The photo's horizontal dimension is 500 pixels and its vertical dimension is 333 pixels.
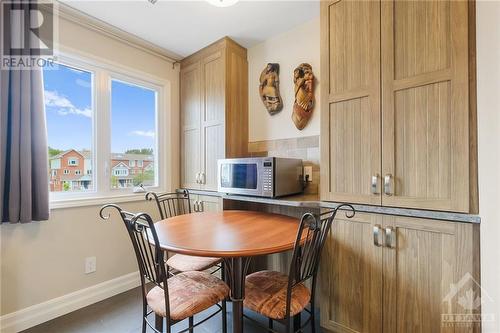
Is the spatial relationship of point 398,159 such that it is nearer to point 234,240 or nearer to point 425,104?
point 425,104

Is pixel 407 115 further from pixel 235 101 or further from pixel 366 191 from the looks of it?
pixel 235 101

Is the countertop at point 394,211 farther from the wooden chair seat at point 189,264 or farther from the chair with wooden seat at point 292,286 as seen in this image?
the wooden chair seat at point 189,264

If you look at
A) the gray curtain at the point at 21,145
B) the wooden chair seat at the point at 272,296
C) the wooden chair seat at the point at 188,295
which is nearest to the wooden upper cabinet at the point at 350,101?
the wooden chair seat at the point at 272,296

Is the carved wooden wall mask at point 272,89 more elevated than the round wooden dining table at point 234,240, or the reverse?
the carved wooden wall mask at point 272,89

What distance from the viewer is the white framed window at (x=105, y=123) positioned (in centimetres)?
207

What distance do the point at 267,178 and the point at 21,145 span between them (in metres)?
1.78

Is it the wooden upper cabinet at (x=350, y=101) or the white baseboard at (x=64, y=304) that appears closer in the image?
the wooden upper cabinet at (x=350, y=101)

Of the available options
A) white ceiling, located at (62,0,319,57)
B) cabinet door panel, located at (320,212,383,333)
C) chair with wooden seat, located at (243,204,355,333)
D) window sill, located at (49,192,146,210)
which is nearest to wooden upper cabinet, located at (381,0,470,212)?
cabinet door panel, located at (320,212,383,333)

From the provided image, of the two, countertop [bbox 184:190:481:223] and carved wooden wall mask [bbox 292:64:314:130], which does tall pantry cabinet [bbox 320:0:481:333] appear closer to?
countertop [bbox 184:190:481:223]

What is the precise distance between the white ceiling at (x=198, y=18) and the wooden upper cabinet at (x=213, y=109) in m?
0.20

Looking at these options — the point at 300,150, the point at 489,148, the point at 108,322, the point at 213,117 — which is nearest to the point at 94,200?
the point at 108,322

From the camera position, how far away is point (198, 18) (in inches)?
81.6

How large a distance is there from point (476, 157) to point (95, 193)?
2821 mm

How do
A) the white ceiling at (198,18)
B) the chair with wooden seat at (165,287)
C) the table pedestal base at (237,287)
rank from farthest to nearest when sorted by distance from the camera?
the white ceiling at (198,18)
the table pedestal base at (237,287)
the chair with wooden seat at (165,287)
